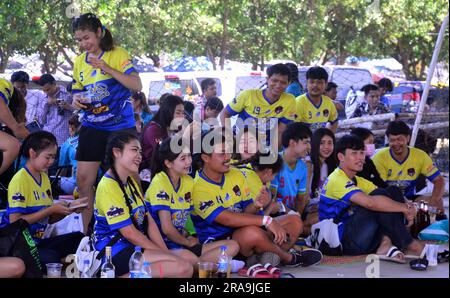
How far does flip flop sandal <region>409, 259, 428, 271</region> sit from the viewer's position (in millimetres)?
6266

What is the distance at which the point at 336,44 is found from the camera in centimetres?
2055

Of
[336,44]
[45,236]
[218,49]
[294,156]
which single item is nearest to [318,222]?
[294,156]

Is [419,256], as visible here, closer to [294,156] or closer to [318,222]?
[318,222]

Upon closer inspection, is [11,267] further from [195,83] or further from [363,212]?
[195,83]

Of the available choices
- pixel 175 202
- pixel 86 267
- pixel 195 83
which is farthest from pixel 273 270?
pixel 195 83

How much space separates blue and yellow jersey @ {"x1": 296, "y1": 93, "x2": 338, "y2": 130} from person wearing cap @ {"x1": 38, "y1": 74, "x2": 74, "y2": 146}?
112 inches

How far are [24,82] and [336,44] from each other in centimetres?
1235

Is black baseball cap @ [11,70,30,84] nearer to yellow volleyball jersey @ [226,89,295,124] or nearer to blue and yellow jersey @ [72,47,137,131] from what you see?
yellow volleyball jersey @ [226,89,295,124]

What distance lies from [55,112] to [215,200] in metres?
4.18

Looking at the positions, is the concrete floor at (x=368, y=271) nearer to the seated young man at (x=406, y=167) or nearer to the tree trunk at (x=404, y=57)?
the seated young man at (x=406, y=167)

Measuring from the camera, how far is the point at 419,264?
20.6 ft

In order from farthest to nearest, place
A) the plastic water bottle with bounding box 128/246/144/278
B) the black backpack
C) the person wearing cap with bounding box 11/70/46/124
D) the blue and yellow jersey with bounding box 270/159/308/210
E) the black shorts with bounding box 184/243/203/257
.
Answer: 1. the person wearing cap with bounding box 11/70/46/124
2. the blue and yellow jersey with bounding box 270/159/308/210
3. the black shorts with bounding box 184/243/203/257
4. the black backpack
5. the plastic water bottle with bounding box 128/246/144/278

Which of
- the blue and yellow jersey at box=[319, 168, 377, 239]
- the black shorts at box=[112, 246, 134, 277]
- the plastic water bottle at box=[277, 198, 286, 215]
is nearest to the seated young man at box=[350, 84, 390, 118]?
the blue and yellow jersey at box=[319, 168, 377, 239]

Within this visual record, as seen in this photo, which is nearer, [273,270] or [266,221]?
[273,270]
